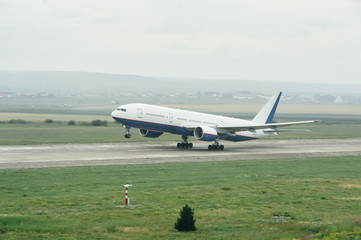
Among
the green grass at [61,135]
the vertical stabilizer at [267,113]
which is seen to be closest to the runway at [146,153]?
the vertical stabilizer at [267,113]

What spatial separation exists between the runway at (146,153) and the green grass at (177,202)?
4.41m

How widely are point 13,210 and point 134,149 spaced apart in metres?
30.9

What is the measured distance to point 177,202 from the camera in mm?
24156

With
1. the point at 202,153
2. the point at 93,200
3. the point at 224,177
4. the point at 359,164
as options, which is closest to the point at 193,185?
the point at 224,177

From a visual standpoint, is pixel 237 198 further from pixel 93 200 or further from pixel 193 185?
pixel 93 200

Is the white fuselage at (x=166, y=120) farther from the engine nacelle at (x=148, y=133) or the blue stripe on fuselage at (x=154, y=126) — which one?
the engine nacelle at (x=148, y=133)

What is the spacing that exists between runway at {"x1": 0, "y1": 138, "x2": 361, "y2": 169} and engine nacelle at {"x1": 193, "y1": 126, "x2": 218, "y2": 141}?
146 cm

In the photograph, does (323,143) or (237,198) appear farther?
(323,143)

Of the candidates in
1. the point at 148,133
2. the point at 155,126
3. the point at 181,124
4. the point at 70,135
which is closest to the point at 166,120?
the point at 155,126

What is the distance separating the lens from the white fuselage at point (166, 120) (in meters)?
51.8

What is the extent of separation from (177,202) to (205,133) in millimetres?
28138

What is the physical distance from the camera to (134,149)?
2071 inches

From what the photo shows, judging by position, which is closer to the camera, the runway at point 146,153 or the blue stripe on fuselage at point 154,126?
the runway at point 146,153

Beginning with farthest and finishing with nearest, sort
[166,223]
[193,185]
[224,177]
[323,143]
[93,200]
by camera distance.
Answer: [323,143]
[224,177]
[193,185]
[93,200]
[166,223]
